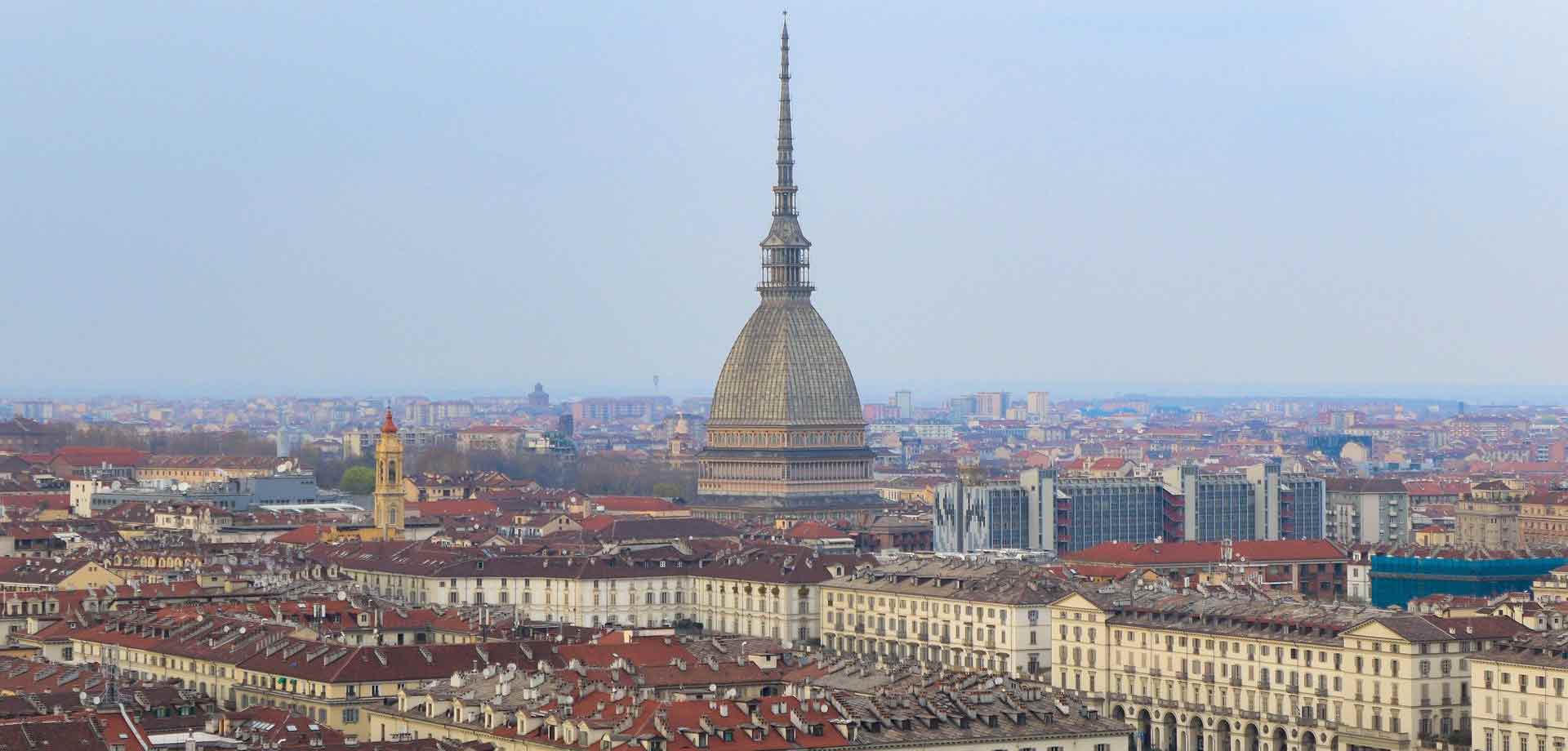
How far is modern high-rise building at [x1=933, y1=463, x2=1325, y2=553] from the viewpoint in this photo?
4823 inches

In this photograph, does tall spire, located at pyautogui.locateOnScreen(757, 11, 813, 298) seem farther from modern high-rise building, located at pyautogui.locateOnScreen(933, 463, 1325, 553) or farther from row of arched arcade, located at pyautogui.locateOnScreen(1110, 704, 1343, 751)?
row of arched arcade, located at pyautogui.locateOnScreen(1110, 704, 1343, 751)

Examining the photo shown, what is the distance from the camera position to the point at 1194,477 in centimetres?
12769

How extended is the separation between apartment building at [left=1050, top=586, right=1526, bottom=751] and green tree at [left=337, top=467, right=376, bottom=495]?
7604cm

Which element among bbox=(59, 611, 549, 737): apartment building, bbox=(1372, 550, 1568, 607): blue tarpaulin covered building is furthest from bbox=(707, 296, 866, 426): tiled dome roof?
bbox=(59, 611, 549, 737): apartment building

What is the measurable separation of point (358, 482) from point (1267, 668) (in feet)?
287

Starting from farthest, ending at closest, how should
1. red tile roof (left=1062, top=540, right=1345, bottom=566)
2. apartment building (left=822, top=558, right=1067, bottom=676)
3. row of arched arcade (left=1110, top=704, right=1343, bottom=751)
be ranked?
red tile roof (left=1062, top=540, right=1345, bottom=566)
apartment building (left=822, top=558, right=1067, bottom=676)
row of arched arcade (left=1110, top=704, right=1343, bottom=751)

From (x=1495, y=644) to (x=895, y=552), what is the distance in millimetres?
40355

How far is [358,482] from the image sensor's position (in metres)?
153

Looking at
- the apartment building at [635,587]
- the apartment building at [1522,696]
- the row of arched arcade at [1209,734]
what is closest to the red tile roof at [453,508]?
the apartment building at [635,587]

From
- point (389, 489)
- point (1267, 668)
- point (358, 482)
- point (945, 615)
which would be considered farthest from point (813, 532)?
point (1267, 668)

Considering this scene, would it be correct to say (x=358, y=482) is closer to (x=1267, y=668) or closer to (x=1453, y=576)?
(x=1453, y=576)

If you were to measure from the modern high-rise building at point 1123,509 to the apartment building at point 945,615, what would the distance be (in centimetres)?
3136

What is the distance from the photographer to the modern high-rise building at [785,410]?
468 ft

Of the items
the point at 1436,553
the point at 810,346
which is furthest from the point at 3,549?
the point at 810,346
